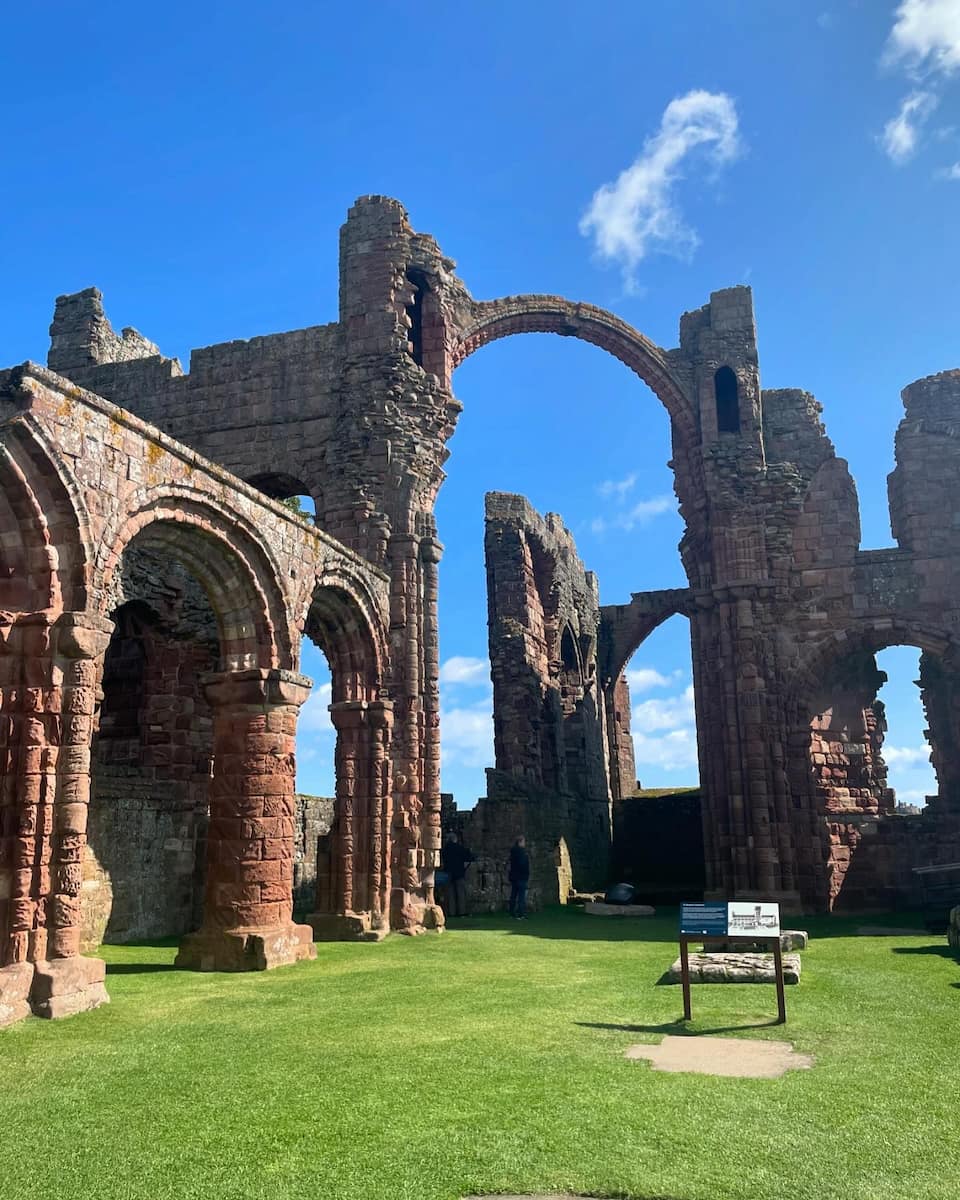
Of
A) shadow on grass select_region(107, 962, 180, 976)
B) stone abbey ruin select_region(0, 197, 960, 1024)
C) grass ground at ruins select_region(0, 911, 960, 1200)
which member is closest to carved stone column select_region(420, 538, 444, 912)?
stone abbey ruin select_region(0, 197, 960, 1024)

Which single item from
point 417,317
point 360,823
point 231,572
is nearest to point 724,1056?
point 231,572

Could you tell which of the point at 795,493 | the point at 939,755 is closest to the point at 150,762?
the point at 795,493

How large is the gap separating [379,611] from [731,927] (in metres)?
8.78

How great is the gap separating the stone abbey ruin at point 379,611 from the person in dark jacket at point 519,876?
0.79 metres

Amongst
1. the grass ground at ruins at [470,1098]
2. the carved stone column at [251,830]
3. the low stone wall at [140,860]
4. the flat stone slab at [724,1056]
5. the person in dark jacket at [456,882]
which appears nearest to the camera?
the grass ground at ruins at [470,1098]

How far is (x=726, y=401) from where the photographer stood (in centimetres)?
1912

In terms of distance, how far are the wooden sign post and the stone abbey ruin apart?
14.9 feet

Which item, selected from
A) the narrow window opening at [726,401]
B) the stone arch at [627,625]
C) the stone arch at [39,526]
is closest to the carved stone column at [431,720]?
the narrow window opening at [726,401]

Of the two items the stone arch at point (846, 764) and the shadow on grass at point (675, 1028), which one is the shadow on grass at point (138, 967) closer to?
the shadow on grass at point (675, 1028)

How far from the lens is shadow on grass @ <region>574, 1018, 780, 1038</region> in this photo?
604 cm

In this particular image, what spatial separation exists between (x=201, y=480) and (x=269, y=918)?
4.50 m

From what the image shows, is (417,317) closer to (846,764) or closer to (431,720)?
(431,720)

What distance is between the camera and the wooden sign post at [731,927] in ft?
20.5

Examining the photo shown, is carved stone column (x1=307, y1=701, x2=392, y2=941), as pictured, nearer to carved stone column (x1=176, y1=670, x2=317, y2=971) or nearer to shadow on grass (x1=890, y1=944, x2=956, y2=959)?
carved stone column (x1=176, y1=670, x2=317, y2=971)
